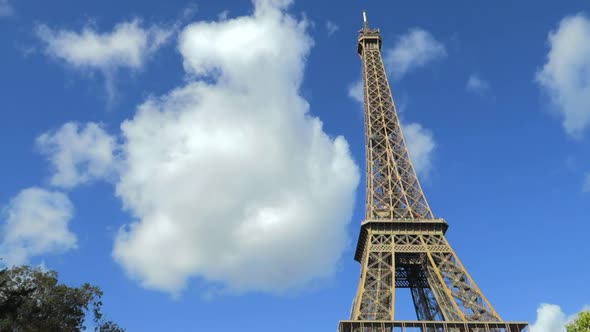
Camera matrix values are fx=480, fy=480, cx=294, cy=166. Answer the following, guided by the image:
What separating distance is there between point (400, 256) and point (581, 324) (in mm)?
19838

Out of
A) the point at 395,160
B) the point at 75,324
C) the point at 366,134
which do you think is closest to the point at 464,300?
the point at 395,160

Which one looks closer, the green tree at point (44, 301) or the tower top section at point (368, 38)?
the green tree at point (44, 301)

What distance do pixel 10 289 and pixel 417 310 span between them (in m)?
43.4

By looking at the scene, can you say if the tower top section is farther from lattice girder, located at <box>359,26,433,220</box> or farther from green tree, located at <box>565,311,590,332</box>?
green tree, located at <box>565,311,590,332</box>

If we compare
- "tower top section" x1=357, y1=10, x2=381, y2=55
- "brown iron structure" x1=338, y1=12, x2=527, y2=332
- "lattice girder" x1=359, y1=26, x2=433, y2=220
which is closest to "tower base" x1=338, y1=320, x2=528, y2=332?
"brown iron structure" x1=338, y1=12, x2=527, y2=332

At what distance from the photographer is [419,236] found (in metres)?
55.2

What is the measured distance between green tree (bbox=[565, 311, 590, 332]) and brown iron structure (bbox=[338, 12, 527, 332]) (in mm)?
5735

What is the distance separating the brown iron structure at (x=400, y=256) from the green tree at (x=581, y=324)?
5.73m

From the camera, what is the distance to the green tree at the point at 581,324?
127 feet

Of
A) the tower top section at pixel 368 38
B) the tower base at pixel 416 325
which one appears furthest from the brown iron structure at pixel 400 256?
the tower top section at pixel 368 38

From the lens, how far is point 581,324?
39.1 m

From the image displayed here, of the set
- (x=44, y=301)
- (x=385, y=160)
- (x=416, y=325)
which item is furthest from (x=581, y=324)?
(x=44, y=301)

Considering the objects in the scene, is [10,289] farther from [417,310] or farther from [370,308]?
[417,310]

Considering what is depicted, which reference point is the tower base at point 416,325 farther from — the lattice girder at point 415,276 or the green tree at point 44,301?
the green tree at point 44,301
